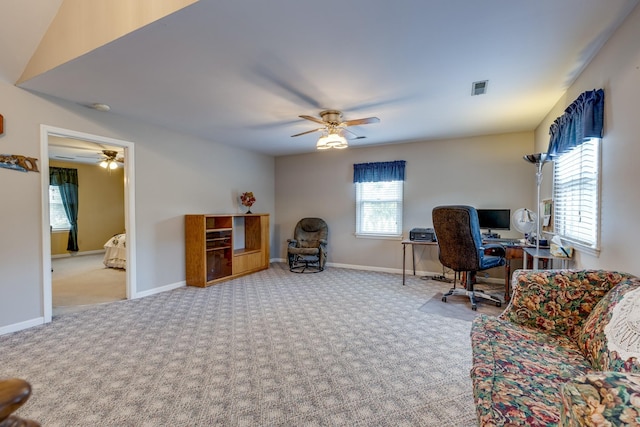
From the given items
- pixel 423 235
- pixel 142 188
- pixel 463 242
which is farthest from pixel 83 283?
pixel 463 242

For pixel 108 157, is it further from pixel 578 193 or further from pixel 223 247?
pixel 578 193

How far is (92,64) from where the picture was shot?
2445 mm

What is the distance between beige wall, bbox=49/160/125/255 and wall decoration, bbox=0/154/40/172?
5.18 metres

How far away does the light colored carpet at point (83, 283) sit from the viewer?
386 cm

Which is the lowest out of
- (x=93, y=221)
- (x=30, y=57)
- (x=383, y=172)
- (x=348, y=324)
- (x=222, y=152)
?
(x=348, y=324)

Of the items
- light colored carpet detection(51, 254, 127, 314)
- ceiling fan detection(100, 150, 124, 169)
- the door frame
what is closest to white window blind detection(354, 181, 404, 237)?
the door frame

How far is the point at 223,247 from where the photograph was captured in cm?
493

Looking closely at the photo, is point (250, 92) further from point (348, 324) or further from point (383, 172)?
point (383, 172)

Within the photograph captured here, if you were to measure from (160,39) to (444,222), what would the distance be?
3.28m

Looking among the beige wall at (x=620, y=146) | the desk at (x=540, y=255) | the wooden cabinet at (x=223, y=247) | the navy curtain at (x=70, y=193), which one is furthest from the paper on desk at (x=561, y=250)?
the navy curtain at (x=70, y=193)

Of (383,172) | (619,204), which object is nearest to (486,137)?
(383,172)

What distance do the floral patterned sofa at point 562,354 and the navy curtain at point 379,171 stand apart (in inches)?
140

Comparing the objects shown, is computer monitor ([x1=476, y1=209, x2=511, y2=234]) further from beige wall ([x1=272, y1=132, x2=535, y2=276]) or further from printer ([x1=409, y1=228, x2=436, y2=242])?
printer ([x1=409, y1=228, x2=436, y2=242])

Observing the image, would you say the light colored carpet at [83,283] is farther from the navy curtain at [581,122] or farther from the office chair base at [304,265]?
the navy curtain at [581,122]
